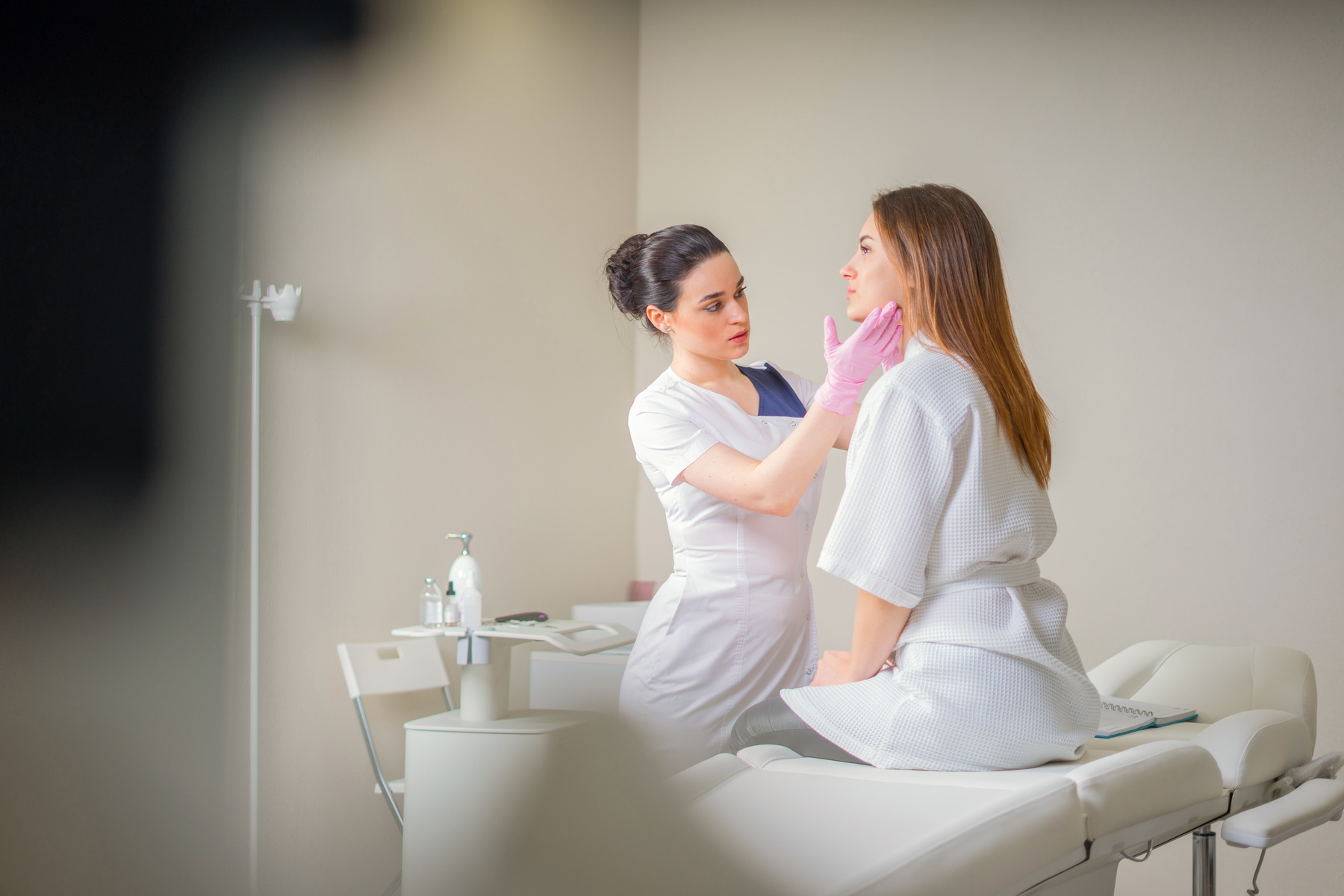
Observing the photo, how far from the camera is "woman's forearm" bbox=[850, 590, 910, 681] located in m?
0.92

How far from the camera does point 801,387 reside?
1.64 meters

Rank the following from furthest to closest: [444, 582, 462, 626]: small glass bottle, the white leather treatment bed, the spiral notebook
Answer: [444, 582, 462, 626]: small glass bottle < the spiral notebook < the white leather treatment bed

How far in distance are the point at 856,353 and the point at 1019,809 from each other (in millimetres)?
644

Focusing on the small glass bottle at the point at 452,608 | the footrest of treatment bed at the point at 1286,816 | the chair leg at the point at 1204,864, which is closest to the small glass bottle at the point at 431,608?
the small glass bottle at the point at 452,608

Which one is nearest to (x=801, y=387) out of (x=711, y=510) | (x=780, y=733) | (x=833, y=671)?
(x=711, y=510)

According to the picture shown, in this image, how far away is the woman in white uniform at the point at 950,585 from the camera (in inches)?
33.0

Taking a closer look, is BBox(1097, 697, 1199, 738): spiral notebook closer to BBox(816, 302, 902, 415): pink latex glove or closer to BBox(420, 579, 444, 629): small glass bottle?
BBox(816, 302, 902, 415): pink latex glove

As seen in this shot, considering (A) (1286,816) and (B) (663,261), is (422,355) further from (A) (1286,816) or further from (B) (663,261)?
(A) (1286,816)

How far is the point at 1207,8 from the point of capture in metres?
2.22

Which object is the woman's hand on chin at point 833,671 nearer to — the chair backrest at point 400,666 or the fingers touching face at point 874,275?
the fingers touching face at point 874,275

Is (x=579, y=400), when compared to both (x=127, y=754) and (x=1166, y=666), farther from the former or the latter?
(x=127, y=754)

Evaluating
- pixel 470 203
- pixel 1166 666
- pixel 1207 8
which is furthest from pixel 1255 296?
pixel 470 203

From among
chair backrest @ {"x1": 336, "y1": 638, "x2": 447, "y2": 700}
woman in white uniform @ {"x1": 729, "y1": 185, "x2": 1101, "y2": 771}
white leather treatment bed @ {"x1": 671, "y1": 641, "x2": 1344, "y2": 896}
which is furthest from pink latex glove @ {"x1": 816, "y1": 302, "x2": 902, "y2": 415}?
chair backrest @ {"x1": 336, "y1": 638, "x2": 447, "y2": 700}

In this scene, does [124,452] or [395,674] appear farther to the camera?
[395,674]
